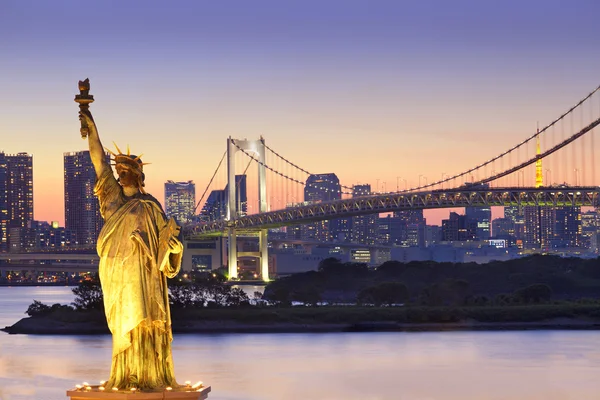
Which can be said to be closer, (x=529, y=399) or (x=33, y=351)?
(x=529, y=399)

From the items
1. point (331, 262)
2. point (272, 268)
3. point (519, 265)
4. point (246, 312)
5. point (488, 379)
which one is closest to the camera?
point (488, 379)

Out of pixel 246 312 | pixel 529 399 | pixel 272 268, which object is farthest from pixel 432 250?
pixel 529 399

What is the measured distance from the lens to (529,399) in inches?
1083

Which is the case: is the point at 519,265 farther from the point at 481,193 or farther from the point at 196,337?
the point at 196,337

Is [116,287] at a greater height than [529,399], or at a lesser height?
greater

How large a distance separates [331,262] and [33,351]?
37376 millimetres

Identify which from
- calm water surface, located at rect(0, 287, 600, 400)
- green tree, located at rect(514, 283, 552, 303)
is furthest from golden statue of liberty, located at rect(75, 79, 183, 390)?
green tree, located at rect(514, 283, 552, 303)

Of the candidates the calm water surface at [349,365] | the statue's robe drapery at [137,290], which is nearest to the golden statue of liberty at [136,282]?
the statue's robe drapery at [137,290]

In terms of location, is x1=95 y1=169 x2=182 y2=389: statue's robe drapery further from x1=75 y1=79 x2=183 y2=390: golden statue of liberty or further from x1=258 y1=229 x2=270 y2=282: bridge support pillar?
x1=258 y1=229 x2=270 y2=282: bridge support pillar

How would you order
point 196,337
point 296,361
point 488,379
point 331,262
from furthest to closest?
point 331,262 → point 196,337 → point 296,361 → point 488,379

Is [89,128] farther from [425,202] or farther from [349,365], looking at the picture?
[425,202]

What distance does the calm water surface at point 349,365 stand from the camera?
1141 inches

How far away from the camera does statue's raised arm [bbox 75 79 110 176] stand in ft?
32.6

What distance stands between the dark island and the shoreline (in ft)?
0.11
